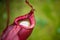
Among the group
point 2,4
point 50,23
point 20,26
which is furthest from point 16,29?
point 50,23

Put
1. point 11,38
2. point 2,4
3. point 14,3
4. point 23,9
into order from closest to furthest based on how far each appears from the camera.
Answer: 1. point 11,38
2. point 2,4
3. point 23,9
4. point 14,3

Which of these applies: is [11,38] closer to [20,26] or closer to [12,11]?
[20,26]

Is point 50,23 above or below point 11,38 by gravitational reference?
below

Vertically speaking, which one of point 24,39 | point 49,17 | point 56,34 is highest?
point 24,39

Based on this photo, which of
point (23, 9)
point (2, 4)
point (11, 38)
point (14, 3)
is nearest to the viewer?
point (11, 38)

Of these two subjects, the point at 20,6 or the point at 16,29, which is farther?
the point at 20,6

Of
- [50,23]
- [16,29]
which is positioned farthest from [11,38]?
[50,23]
